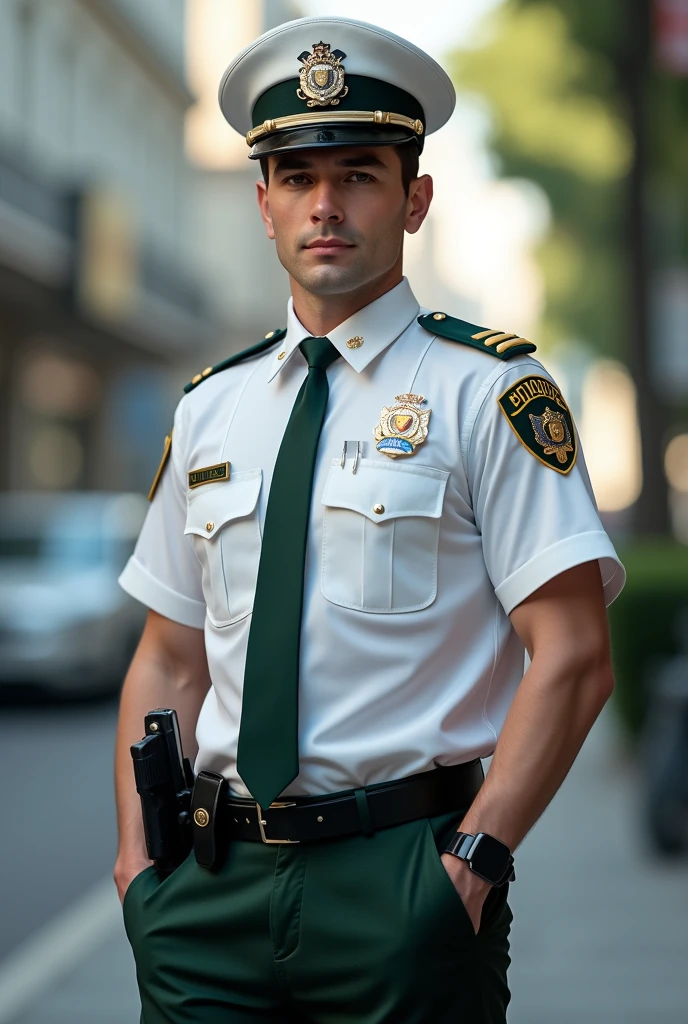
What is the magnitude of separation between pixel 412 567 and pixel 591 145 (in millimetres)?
17703

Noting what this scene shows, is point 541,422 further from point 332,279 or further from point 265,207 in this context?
point 265,207

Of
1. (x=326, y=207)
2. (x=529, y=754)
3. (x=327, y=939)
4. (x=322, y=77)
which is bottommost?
(x=327, y=939)

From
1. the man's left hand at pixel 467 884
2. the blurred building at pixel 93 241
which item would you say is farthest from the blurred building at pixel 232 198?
the man's left hand at pixel 467 884

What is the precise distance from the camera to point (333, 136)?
7.99ft

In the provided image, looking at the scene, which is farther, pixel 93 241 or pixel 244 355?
pixel 93 241

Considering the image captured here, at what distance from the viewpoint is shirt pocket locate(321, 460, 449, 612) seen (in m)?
2.35

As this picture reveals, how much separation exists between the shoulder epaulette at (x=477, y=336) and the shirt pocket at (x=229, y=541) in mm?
386

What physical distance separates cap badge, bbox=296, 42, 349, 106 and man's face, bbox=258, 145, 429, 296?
0.30ft

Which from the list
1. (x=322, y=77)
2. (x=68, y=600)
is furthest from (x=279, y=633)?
(x=68, y=600)

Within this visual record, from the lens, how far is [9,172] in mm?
19406

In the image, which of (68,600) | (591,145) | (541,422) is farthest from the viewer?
(591,145)

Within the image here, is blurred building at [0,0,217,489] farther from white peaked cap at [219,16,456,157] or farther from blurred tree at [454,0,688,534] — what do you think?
white peaked cap at [219,16,456,157]

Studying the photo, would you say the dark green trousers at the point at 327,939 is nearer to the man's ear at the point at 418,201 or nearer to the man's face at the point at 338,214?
the man's face at the point at 338,214

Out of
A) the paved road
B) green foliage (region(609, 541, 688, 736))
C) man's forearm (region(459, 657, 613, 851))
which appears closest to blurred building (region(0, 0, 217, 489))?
the paved road
